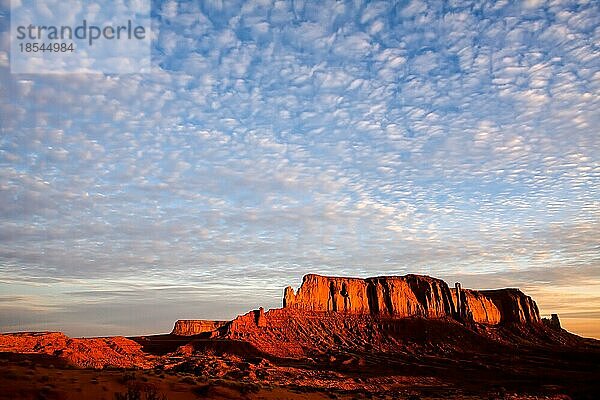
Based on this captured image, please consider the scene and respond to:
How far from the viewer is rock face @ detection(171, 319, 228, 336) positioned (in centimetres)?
10219

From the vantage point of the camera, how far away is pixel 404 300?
320 ft

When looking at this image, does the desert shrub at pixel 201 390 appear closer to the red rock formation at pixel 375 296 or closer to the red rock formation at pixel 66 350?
the red rock formation at pixel 66 350

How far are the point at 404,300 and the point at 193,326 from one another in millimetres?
45614

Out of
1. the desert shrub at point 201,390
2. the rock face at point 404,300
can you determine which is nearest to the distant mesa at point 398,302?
the rock face at point 404,300

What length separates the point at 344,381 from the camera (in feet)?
135

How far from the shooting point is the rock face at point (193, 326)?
102m

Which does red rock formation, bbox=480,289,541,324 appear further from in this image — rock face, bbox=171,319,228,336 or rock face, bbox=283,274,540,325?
rock face, bbox=171,319,228,336

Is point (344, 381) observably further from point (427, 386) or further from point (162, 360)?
point (162, 360)

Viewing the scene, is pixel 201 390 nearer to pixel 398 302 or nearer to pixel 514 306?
pixel 398 302

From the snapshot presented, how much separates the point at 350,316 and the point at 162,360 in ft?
149

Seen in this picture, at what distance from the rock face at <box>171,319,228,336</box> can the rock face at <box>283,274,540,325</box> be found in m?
26.2

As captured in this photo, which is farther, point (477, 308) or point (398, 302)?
point (477, 308)

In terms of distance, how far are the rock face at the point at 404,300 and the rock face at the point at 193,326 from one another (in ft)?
85.8

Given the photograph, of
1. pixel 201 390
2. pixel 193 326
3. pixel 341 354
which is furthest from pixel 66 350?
pixel 193 326
